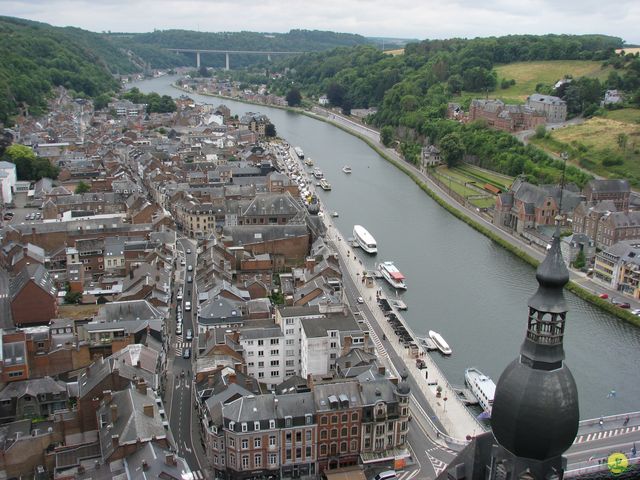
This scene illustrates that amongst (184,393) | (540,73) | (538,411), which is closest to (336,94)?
(540,73)

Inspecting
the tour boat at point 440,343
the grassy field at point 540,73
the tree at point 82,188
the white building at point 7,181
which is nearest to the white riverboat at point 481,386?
the tour boat at point 440,343

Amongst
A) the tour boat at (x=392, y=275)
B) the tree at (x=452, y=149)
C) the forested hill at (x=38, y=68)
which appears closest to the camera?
the tour boat at (x=392, y=275)

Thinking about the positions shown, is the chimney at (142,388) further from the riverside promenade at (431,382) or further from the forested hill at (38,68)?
the forested hill at (38,68)

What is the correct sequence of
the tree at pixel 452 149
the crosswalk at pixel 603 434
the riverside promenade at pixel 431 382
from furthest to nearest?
the tree at pixel 452 149
the riverside promenade at pixel 431 382
the crosswalk at pixel 603 434

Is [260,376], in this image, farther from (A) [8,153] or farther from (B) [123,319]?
(A) [8,153]

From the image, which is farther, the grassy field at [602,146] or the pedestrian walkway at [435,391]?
the grassy field at [602,146]

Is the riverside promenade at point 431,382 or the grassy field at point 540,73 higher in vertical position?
the grassy field at point 540,73

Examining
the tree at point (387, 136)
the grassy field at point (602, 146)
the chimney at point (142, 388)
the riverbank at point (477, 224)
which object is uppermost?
the grassy field at point (602, 146)
